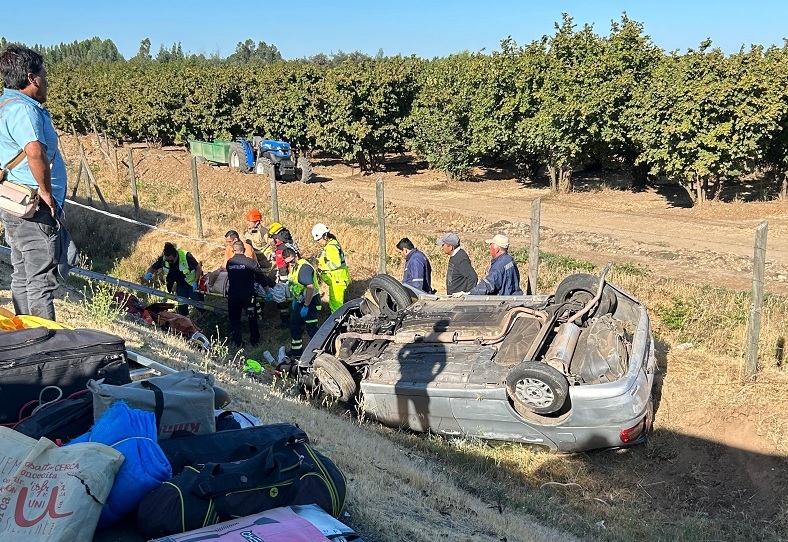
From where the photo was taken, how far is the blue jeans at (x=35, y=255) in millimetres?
5422

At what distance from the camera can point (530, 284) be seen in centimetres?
1038

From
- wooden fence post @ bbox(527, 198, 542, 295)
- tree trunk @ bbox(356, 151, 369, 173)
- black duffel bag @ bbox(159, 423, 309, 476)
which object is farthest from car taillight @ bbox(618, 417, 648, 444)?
tree trunk @ bbox(356, 151, 369, 173)

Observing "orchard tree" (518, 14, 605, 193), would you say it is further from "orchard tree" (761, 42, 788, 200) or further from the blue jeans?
the blue jeans

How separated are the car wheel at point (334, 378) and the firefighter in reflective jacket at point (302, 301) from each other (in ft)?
7.14

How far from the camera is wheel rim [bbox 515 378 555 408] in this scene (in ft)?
19.8

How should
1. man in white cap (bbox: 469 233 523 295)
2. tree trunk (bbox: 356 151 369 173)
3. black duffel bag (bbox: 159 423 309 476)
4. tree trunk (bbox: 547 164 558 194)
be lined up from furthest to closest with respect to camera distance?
1. tree trunk (bbox: 356 151 369 173)
2. tree trunk (bbox: 547 164 558 194)
3. man in white cap (bbox: 469 233 523 295)
4. black duffel bag (bbox: 159 423 309 476)

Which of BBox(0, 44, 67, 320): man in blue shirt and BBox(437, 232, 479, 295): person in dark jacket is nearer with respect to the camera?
BBox(0, 44, 67, 320): man in blue shirt

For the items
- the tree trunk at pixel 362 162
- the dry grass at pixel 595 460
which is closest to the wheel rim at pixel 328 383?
the dry grass at pixel 595 460

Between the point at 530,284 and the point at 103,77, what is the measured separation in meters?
41.3

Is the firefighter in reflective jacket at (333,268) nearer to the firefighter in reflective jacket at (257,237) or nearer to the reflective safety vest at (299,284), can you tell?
the reflective safety vest at (299,284)

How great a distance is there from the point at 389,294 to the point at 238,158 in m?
21.2

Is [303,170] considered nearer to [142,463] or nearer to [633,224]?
[633,224]

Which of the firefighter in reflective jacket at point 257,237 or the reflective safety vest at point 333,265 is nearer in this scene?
the reflective safety vest at point 333,265

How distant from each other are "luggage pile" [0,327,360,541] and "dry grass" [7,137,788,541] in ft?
2.50
